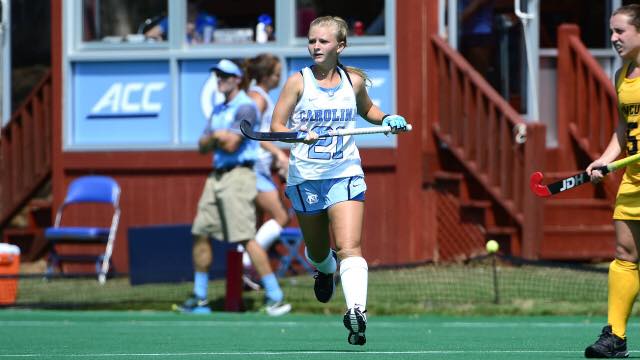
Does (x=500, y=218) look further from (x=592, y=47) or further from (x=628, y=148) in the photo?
(x=628, y=148)

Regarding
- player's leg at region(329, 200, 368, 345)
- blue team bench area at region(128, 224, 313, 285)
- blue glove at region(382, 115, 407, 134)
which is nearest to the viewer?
player's leg at region(329, 200, 368, 345)

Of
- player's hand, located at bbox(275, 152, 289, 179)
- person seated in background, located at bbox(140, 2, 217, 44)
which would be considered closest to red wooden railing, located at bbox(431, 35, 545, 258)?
person seated in background, located at bbox(140, 2, 217, 44)

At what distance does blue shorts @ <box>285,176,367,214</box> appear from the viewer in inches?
330

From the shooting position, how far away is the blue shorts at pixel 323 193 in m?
8.38

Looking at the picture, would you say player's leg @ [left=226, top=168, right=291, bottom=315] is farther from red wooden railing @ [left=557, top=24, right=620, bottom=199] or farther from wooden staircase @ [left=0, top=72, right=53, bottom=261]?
wooden staircase @ [left=0, top=72, right=53, bottom=261]

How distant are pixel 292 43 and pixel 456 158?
220 centimetres

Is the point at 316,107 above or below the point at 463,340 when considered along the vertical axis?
above

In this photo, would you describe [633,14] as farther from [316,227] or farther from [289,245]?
[289,245]

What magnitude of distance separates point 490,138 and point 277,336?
18.2 feet

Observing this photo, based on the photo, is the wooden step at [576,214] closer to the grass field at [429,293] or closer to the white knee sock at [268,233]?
the grass field at [429,293]

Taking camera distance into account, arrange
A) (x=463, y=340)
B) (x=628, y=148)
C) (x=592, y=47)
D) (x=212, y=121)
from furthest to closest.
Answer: (x=592, y=47)
(x=212, y=121)
(x=463, y=340)
(x=628, y=148)

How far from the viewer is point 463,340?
9664mm

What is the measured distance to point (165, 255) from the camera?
14102 mm

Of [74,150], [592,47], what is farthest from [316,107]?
[592,47]
